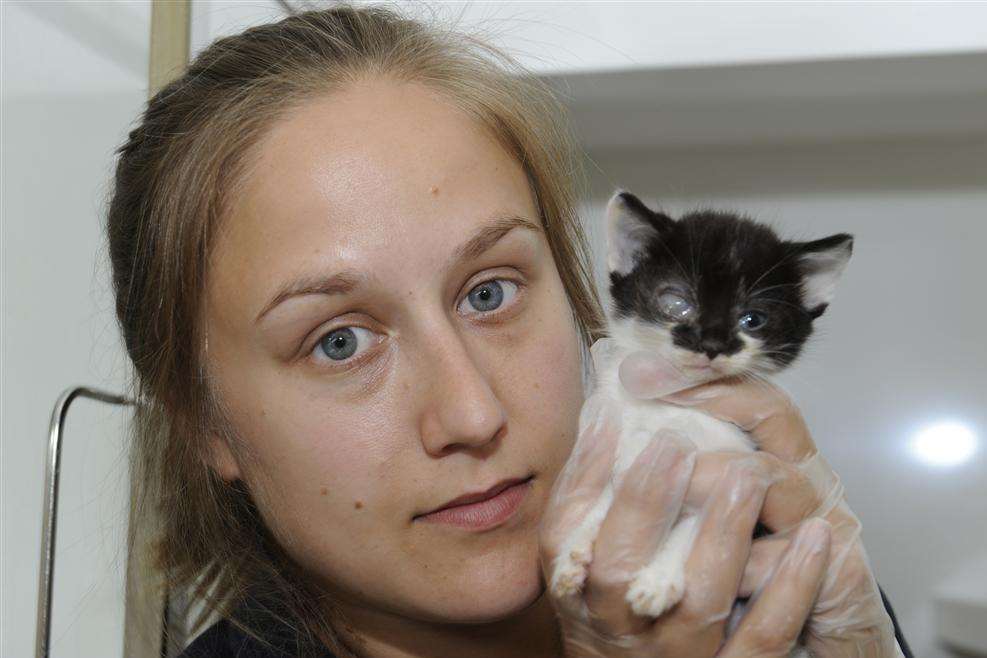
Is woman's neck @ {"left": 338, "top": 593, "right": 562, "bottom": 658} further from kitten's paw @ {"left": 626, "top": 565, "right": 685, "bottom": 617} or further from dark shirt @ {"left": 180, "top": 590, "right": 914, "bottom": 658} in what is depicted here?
kitten's paw @ {"left": 626, "top": 565, "right": 685, "bottom": 617}

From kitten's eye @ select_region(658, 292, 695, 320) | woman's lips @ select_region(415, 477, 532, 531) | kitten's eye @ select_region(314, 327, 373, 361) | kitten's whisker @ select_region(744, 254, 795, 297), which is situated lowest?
woman's lips @ select_region(415, 477, 532, 531)

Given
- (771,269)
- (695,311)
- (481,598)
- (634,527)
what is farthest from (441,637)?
(771,269)

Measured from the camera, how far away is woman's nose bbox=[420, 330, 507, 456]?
3.81 ft

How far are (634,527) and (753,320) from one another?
32 centimetres

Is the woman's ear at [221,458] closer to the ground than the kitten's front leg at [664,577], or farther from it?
farther from it

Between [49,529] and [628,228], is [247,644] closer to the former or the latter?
[49,529]

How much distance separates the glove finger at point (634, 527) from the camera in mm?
1190

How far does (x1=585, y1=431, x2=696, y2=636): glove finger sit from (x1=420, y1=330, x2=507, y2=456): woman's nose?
0.61ft

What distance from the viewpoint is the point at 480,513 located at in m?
1.22

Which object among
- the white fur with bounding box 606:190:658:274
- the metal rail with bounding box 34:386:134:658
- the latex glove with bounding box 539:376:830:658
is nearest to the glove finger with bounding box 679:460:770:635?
the latex glove with bounding box 539:376:830:658

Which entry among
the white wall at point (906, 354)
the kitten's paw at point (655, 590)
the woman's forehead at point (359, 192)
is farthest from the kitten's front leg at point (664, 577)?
the white wall at point (906, 354)

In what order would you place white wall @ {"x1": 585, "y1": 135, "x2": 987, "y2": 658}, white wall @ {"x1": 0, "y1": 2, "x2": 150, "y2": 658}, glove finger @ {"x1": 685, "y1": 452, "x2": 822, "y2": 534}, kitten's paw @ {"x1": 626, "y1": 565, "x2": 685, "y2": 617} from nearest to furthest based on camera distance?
kitten's paw @ {"x1": 626, "y1": 565, "x2": 685, "y2": 617}, glove finger @ {"x1": 685, "y1": 452, "x2": 822, "y2": 534}, white wall @ {"x1": 0, "y1": 2, "x2": 150, "y2": 658}, white wall @ {"x1": 585, "y1": 135, "x2": 987, "y2": 658}

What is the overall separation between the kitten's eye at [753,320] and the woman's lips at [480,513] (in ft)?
1.26

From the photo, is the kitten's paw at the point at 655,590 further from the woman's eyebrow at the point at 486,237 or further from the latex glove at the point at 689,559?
the woman's eyebrow at the point at 486,237
